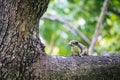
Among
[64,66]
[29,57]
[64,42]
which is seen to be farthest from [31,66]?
[64,42]

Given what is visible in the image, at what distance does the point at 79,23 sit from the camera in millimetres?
4789

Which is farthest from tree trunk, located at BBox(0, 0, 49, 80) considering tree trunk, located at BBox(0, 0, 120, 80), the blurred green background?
the blurred green background

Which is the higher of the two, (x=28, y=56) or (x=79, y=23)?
(x=79, y=23)

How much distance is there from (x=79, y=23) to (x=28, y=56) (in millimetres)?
3420

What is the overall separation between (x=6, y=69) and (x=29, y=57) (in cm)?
12

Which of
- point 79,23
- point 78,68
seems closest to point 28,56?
point 78,68

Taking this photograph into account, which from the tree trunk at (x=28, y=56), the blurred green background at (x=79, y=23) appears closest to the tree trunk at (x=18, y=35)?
the tree trunk at (x=28, y=56)

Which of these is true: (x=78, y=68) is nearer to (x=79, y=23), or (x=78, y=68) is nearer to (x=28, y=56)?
(x=28, y=56)

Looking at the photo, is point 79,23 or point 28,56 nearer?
point 28,56

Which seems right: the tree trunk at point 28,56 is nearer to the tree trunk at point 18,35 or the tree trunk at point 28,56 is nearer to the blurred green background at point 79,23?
the tree trunk at point 18,35

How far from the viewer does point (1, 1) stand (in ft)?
4.65

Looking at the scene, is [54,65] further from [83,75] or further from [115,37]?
[115,37]

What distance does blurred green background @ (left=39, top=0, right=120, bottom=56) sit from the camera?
4.05 meters

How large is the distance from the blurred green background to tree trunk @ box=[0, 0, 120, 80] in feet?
7.78
